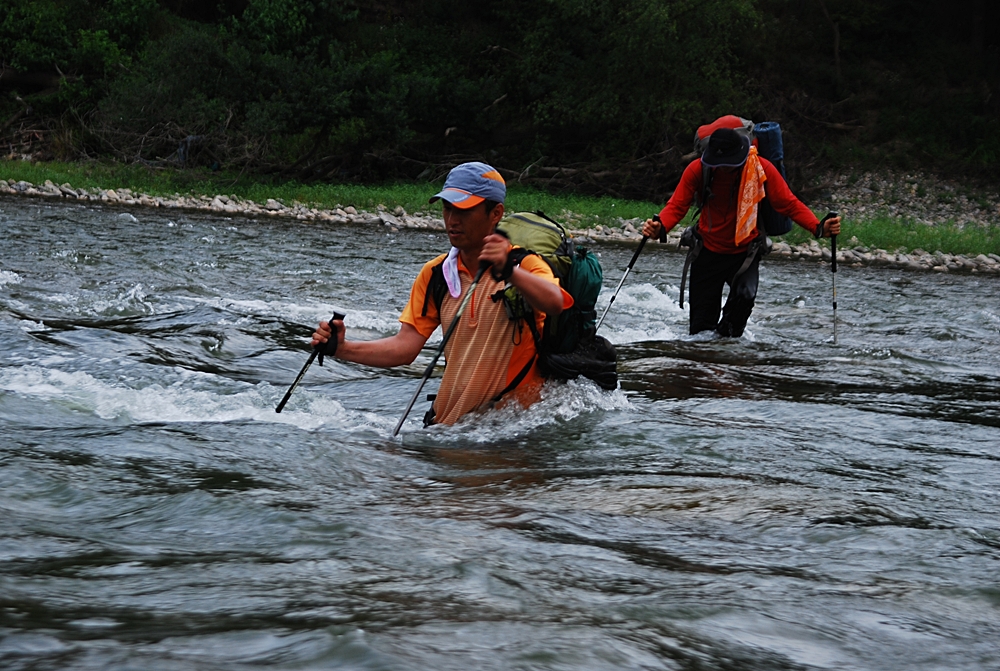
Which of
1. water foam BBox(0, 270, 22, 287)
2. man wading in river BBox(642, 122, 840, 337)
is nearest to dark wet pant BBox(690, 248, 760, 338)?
man wading in river BBox(642, 122, 840, 337)

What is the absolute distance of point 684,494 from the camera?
446cm

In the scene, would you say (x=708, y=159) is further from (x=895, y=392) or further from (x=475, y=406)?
(x=475, y=406)

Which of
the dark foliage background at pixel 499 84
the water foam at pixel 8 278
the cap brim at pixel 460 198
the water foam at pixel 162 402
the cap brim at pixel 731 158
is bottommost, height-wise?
the water foam at pixel 8 278

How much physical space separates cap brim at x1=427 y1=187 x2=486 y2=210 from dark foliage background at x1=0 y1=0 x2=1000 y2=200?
24769mm

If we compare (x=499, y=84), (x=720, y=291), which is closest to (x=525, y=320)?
(x=720, y=291)

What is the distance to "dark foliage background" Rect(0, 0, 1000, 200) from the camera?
98.3 feet

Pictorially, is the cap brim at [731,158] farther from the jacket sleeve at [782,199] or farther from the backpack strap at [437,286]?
the backpack strap at [437,286]

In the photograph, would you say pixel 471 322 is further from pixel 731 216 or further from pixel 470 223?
pixel 731 216

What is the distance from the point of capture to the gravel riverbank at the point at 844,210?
2150cm

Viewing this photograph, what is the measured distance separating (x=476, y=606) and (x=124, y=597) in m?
0.93

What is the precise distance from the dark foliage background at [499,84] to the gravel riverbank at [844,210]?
1.52 metres

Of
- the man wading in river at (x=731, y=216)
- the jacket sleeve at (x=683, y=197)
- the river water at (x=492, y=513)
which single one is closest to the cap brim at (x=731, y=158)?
the man wading in river at (x=731, y=216)

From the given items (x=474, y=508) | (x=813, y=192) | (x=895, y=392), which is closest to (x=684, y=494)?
(x=474, y=508)

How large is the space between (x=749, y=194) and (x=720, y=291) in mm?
1356
